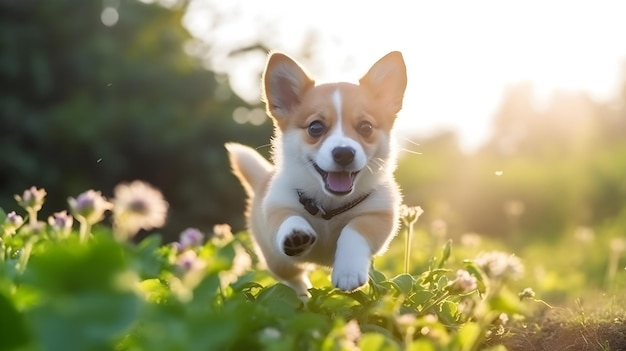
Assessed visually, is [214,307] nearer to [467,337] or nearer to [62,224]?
[62,224]

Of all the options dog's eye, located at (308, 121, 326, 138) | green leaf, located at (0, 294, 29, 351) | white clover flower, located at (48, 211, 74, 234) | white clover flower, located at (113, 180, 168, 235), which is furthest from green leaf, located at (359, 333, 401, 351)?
dog's eye, located at (308, 121, 326, 138)

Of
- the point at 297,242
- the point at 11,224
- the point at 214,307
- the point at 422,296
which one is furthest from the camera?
the point at 297,242

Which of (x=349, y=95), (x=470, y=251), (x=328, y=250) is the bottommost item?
(x=470, y=251)

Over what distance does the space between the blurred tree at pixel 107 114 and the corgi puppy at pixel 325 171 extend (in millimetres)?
9855

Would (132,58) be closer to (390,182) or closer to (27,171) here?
(27,171)

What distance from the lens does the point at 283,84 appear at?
14.0 ft

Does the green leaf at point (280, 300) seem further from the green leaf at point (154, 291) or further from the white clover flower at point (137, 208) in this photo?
the white clover flower at point (137, 208)

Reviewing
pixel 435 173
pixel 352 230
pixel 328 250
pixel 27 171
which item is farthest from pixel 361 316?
pixel 435 173

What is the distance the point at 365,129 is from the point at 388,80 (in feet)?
1.28

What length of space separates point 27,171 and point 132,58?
3.14m

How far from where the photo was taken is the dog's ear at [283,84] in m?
4.21

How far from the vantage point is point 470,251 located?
6.49 meters

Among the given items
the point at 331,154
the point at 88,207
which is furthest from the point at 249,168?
the point at 88,207

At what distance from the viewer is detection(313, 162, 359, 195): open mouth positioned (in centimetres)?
372
